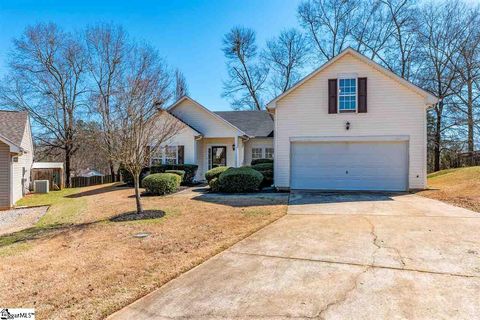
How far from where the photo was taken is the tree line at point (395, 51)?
2228 cm

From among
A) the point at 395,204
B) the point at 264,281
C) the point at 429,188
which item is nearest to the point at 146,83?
the point at 264,281

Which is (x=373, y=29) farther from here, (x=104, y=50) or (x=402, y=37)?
(x=104, y=50)

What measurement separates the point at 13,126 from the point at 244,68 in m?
25.3

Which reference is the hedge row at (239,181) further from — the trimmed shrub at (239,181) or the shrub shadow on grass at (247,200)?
the shrub shadow on grass at (247,200)

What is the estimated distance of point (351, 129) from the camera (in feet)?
43.9

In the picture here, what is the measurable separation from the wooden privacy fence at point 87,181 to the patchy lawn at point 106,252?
13.7 metres

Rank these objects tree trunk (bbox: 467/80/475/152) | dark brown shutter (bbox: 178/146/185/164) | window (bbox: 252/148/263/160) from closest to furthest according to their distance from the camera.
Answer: dark brown shutter (bbox: 178/146/185/164)
window (bbox: 252/148/263/160)
tree trunk (bbox: 467/80/475/152)

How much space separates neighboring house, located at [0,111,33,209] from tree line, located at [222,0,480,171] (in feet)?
74.8

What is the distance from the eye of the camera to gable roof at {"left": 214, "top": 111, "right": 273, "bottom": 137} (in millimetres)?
20781

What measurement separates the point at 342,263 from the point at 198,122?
1598 cm

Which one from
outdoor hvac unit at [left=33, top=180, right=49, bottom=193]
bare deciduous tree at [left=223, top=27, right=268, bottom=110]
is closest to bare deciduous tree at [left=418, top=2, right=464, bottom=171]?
bare deciduous tree at [left=223, top=27, right=268, bottom=110]

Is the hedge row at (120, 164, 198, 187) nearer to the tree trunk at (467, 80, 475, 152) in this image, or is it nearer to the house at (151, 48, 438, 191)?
the house at (151, 48, 438, 191)

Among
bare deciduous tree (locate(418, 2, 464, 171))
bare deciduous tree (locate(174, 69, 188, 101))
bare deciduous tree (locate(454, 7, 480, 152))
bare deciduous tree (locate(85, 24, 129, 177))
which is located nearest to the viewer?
bare deciduous tree (locate(454, 7, 480, 152))

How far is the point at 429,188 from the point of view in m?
13.4
